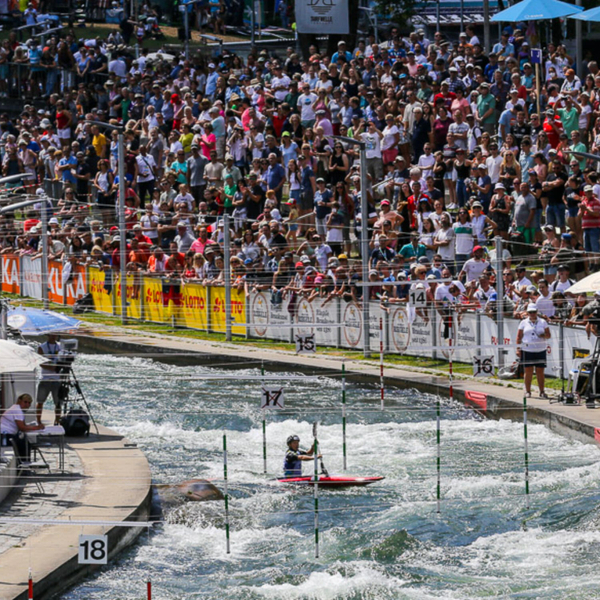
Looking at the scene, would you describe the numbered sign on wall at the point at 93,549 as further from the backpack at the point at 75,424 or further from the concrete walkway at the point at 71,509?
the backpack at the point at 75,424

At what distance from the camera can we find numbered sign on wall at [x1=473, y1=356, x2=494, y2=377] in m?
25.0

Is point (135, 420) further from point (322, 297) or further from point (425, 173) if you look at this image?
point (425, 173)

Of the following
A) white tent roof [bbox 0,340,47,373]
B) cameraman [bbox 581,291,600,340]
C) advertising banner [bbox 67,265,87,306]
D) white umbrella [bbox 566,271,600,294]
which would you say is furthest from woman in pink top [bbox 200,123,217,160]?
white tent roof [bbox 0,340,47,373]

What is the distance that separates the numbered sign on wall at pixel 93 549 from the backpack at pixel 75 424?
830 cm

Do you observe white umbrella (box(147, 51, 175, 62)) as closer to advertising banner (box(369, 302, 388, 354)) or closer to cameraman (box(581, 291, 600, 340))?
advertising banner (box(369, 302, 388, 354))

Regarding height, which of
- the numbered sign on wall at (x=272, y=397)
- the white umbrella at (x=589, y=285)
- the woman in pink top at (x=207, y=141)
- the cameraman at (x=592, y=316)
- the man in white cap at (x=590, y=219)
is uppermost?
the woman in pink top at (x=207, y=141)

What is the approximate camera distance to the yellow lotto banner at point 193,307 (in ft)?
112

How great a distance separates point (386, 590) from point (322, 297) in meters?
14.4

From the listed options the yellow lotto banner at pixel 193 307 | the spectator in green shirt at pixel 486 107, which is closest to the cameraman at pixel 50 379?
the yellow lotto banner at pixel 193 307

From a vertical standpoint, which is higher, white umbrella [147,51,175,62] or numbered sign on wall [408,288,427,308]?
white umbrella [147,51,175,62]

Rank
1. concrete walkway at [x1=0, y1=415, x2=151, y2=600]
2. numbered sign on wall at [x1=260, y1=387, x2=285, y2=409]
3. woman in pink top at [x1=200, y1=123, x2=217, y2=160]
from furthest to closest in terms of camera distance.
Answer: woman in pink top at [x1=200, y1=123, x2=217, y2=160]
numbered sign on wall at [x1=260, y1=387, x2=285, y2=409]
concrete walkway at [x1=0, y1=415, x2=151, y2=600]

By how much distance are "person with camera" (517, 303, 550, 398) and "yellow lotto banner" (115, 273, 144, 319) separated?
13226 millimetres

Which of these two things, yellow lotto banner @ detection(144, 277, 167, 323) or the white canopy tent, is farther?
yellow lotto banner @ detection(144, 277, 167, 323)

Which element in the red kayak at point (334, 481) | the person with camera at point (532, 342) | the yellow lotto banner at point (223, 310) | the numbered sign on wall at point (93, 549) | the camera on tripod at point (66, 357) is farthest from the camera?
the yellow lotto banner at point (223, 310)
